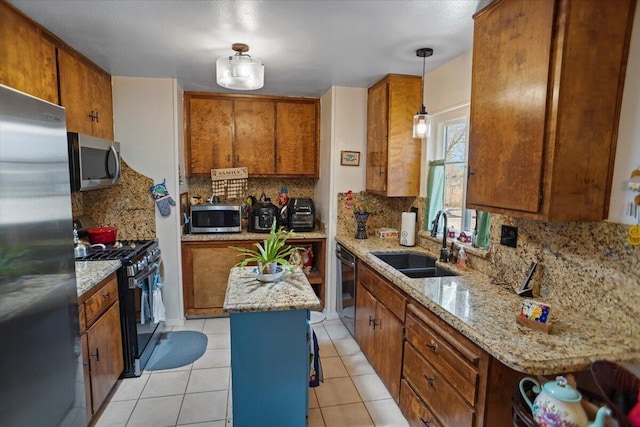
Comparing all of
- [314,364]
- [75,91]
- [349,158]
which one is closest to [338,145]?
[349,158]

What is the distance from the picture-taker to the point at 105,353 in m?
2.25

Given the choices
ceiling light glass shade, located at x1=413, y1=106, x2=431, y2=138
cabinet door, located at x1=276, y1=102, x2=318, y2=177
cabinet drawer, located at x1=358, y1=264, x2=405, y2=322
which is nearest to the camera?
cabinet drawer, located at x1=358, y1=264, x2=405, y2=322

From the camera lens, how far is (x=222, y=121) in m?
3.69

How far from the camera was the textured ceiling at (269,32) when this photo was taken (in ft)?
5.96

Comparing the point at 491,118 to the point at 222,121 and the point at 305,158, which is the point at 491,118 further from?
the point at 222,121

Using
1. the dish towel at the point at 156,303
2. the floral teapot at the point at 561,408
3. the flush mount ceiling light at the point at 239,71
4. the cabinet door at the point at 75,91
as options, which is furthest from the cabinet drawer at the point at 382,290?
the cabinet door at the point at 75,91

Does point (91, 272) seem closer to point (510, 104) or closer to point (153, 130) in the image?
point (153, 130)

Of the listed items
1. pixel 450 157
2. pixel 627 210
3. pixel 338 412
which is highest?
pixel 450 157

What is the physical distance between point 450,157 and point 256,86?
158 centimetres

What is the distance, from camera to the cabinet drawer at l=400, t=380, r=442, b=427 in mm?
1816

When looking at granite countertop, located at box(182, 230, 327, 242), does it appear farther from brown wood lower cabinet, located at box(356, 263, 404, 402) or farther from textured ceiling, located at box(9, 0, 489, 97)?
textured ceiling, located at box(9, 0, 489, 97)

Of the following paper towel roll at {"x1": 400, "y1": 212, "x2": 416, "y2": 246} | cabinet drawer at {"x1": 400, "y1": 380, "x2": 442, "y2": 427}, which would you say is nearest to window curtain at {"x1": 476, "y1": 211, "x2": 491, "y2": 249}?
paper towel roll at {"x1": 400, "y1": 212, "x2": 416, "y2": 246}

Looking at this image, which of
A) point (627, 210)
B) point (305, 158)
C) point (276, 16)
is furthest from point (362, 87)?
point (627, 210)

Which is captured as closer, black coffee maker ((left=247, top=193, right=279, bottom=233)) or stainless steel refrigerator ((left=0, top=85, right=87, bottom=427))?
stainless steel refrigerator ((left=0, top=85, right=87, bottom=427))
